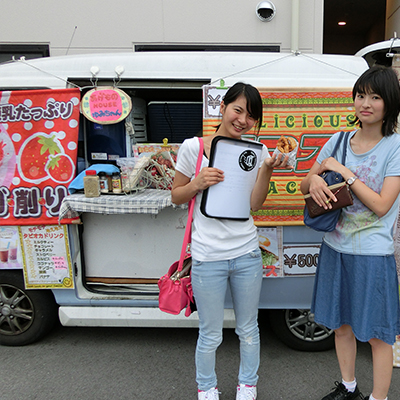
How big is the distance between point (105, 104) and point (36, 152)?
0.64 m

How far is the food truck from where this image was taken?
2.56 m

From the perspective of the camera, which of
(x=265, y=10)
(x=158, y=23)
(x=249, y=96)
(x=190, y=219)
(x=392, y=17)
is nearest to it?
(x=249, y=96)

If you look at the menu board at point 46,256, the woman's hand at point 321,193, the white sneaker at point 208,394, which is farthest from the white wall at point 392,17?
the white sneaker at point 208,394

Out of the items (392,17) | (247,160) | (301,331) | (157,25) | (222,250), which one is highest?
(392,17)

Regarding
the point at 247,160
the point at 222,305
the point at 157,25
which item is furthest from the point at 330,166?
the point at 157,25

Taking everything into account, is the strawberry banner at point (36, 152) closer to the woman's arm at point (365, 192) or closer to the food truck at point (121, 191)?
the food truck at point (121, 191)

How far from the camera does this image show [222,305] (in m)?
1.97

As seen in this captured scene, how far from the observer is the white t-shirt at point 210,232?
6.14ft

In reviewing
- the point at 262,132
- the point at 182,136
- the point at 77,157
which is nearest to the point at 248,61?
the point at 262,132

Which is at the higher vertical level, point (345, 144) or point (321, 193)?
point (345, 144)

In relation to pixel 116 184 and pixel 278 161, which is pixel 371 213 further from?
pixel 116 184

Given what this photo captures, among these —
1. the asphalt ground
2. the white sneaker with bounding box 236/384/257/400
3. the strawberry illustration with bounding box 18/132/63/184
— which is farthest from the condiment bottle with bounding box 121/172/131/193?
the white sneaker with bounding box 236/384/257/400

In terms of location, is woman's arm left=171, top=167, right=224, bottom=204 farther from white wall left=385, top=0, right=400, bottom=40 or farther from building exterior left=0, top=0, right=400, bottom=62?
white wall left=385, top=0, right=400, bottom=40

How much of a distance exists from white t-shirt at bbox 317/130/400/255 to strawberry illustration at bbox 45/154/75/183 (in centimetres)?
193
